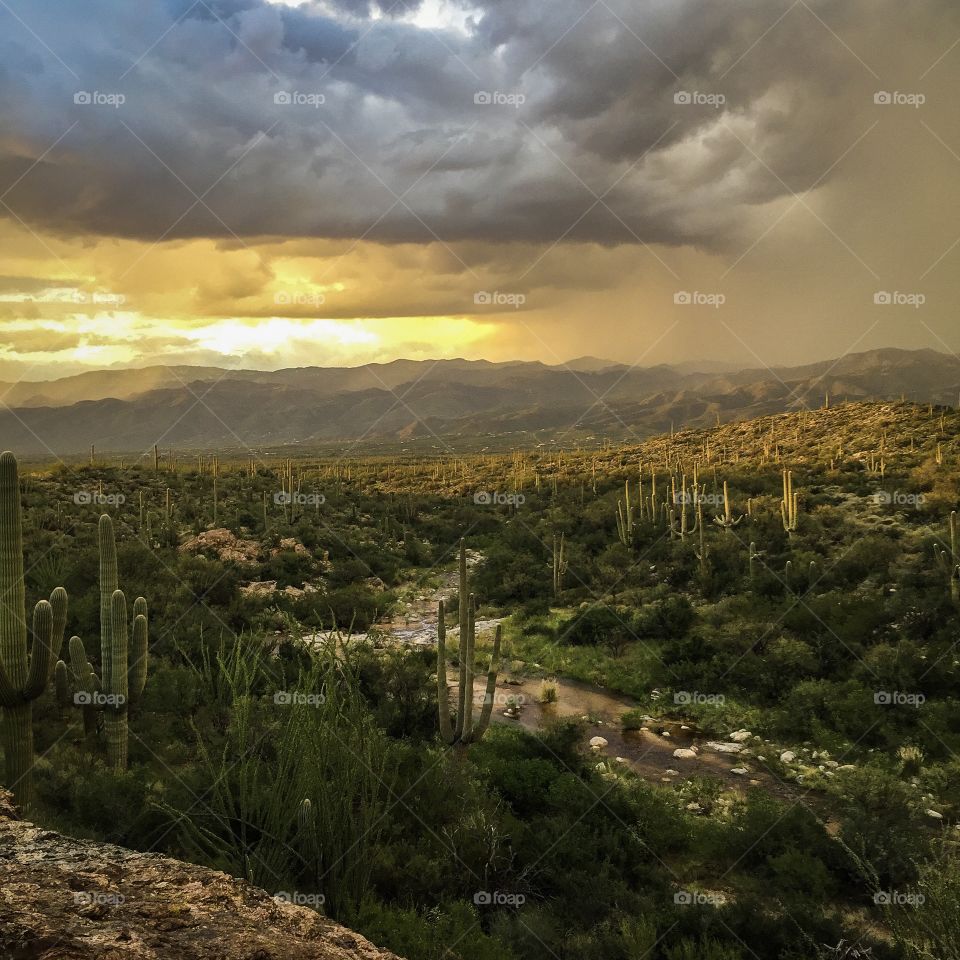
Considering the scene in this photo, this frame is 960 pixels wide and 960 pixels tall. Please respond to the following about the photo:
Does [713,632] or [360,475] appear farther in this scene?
[360,475]

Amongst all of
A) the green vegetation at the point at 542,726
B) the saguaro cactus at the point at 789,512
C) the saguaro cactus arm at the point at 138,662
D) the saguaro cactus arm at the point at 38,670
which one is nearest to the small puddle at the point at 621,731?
the green vegetation at the point at 542,726

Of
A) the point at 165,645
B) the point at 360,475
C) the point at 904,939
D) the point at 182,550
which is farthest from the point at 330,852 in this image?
the point at 360,475

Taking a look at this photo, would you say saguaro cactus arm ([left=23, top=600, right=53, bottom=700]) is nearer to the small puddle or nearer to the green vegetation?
the green vegetation

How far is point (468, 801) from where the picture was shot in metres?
6.86

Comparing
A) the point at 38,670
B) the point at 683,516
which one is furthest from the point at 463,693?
the point at 683,516

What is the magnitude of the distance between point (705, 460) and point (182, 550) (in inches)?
1129

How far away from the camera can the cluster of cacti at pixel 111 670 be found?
7.19 metres

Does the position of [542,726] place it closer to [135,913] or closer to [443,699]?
[443,699]

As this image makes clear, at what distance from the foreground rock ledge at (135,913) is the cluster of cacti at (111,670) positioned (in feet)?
10.9

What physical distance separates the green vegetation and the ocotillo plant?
25 mm

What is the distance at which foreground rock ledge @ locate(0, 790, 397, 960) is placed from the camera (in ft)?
9.02

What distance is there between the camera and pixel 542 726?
1077cm

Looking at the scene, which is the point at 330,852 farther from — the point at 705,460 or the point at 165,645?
the point at 705,460

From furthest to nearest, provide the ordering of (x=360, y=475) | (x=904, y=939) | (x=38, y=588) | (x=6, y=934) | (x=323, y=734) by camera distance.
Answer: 1. (x=360, y=475)
2. (x=38, y=588)
3. (x=323, y=734)
4. (x=904, y=939)
5. (x=6, y=934)
